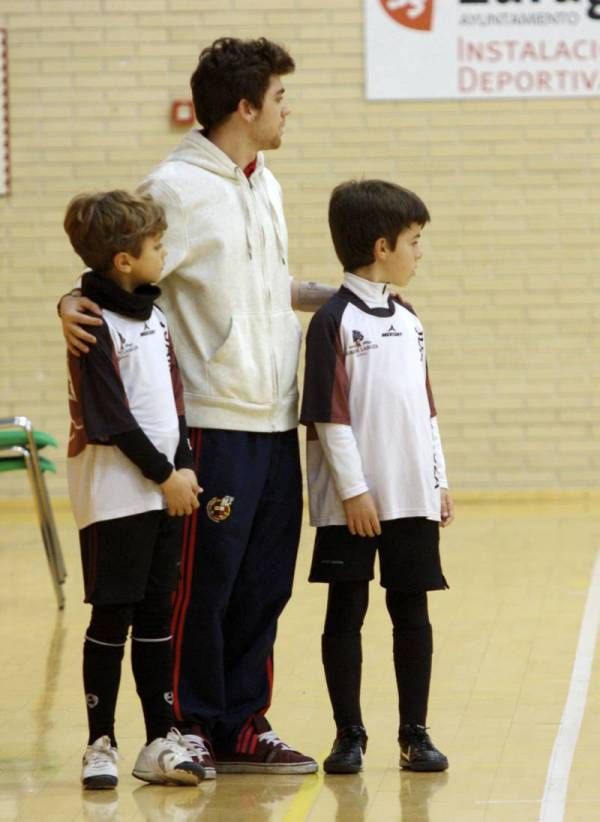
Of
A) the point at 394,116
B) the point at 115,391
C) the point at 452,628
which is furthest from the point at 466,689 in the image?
the point at 394,116

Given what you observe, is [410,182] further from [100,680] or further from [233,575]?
[100,680]

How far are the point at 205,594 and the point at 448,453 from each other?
17.7ft

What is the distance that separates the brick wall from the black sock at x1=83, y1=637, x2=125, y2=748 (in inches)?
218

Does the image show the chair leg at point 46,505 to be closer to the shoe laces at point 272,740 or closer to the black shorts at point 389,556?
the shoe laces at point 272,740

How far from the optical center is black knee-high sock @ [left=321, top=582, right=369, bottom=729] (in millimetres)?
3604

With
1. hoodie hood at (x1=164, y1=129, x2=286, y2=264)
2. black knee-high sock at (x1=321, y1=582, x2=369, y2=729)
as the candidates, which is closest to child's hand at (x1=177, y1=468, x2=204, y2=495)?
black knee-high sock at (x1=321, y1=582, x2=369, y2=729)

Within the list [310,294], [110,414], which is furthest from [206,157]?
[110,414]

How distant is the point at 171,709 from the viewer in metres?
3.52

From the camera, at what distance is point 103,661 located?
137 inches

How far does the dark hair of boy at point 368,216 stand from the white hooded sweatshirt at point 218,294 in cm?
21

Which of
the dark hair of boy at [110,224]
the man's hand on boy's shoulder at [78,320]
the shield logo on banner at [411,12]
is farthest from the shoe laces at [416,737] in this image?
the shield logo on banner at [411,12]

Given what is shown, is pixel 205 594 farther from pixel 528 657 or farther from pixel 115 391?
pixel 528 657

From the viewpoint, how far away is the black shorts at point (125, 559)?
11.1 ft

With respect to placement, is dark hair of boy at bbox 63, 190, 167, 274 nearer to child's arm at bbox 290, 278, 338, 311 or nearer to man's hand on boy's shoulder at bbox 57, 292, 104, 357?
man's hand on boy's shoulder at bbox 57, 292, 104, 357
